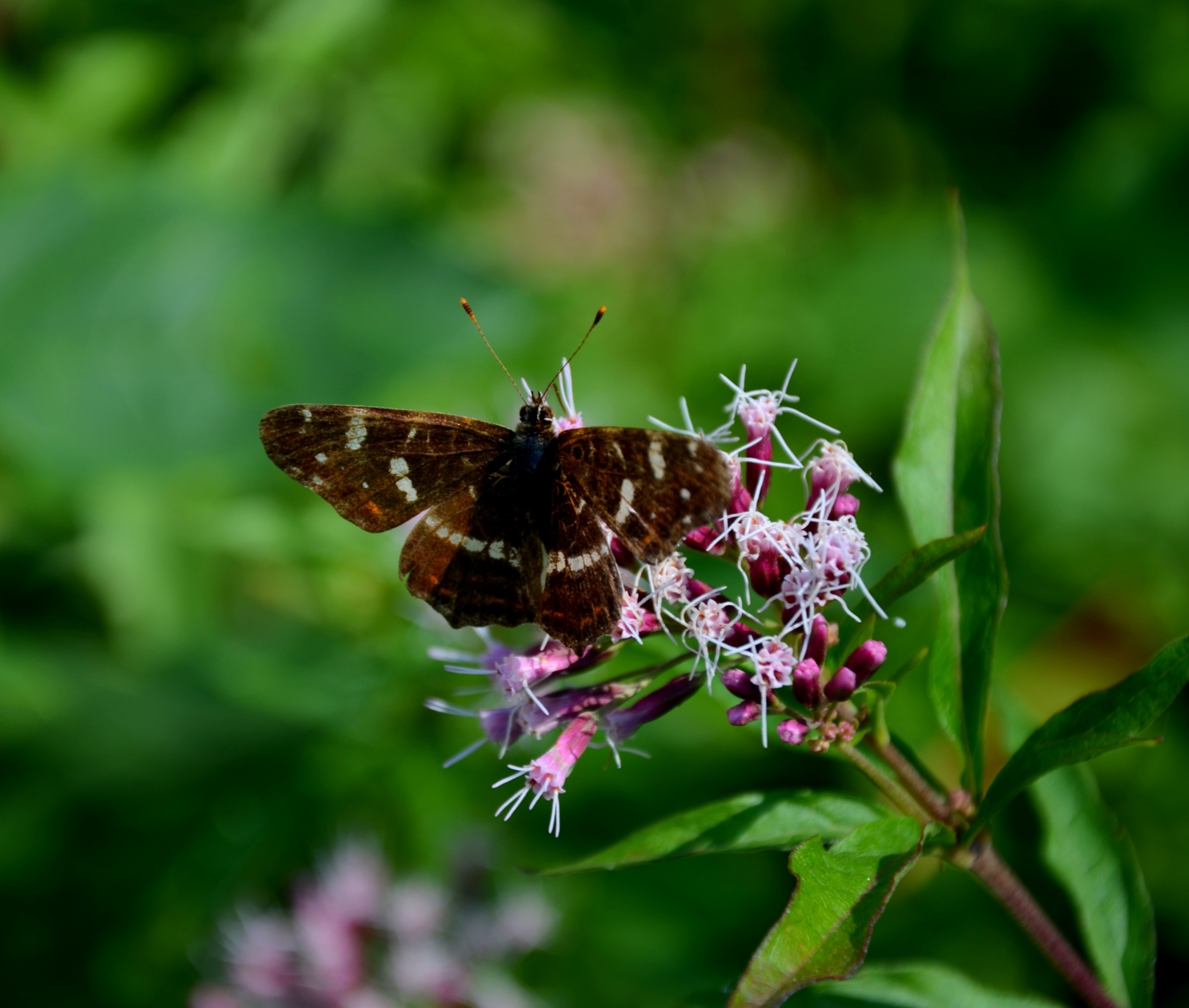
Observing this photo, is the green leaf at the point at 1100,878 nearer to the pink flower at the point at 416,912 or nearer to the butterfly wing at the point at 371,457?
the butterfly wing at the point at 371,457

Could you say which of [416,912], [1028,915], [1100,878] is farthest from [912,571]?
[416,912]

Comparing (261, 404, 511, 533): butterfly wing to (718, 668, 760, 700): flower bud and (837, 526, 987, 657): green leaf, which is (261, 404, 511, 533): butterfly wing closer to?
(718, 668, 760, 700): flower bud

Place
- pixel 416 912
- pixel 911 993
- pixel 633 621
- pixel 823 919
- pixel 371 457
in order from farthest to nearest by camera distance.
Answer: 1. pixel 416 912
2. pixel 371 457
3. pixel 911 993
4. pixel 633 621
5. pixel 823 919

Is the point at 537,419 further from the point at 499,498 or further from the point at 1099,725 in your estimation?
the point at 1099,725

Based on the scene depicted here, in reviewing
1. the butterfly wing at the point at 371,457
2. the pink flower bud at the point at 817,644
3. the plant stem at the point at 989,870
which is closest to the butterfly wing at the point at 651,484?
the pink flower bud at the point at 817,644

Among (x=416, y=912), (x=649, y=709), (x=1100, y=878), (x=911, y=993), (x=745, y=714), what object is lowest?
(x=416, y=912)

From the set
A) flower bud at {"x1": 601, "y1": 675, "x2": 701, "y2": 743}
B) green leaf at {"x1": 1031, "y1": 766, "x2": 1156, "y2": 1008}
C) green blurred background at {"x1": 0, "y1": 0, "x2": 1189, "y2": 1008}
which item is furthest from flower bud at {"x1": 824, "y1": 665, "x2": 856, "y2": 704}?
green blurred background at {"x1": 0, "y1": 0, "x2": 1189, "y2": 1008}

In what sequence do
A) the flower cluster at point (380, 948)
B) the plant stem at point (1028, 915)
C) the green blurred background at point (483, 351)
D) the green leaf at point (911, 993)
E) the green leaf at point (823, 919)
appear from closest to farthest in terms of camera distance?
the green leaf at point (823, 919) < the plant stem at point (1028, 915) < the green leaf at point (911, 993) < the flower cluster at point (380, 948) < the green blurred background at point (483, 351)
